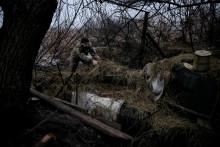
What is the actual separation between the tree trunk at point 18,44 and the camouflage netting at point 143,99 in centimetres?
164

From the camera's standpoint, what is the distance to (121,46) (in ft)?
21.6

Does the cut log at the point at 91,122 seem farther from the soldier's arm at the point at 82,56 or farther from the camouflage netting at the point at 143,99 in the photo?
the soldier's arm at the point at 82,56

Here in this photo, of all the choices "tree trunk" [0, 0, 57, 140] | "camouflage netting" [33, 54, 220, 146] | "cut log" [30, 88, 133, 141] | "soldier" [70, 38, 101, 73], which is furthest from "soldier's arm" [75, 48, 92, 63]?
"tree trunk" [0, 0, 57, 140]

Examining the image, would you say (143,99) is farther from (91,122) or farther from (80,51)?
(80,51)

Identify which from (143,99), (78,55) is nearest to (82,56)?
(78,55)

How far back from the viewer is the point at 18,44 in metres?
1.95

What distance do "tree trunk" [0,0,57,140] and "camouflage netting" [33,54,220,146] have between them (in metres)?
1.64

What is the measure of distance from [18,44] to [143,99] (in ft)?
7.67

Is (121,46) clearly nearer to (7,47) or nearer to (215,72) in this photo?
(215,72)

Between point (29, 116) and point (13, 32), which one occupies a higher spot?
point (13, 32)

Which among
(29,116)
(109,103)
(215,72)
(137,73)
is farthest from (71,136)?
(215,72)

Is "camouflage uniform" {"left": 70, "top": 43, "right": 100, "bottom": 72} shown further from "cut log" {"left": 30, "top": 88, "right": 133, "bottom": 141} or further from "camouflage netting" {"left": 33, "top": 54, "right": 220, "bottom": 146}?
"cut log" {"left": 30, "top": 88, "right": 133, "bottom": 141}

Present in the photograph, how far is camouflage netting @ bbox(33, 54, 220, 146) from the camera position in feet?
8.14

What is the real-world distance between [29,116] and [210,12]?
241 inches
